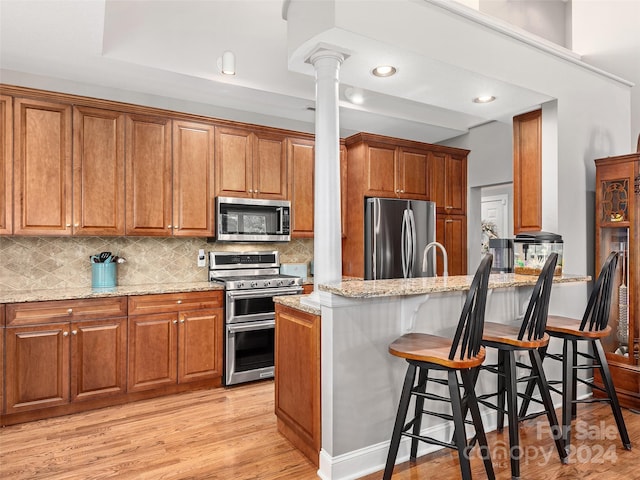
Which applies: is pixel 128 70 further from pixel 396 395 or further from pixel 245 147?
pixel 396 395

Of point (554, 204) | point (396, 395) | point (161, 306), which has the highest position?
point (554, 204)

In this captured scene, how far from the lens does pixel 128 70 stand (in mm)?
3307

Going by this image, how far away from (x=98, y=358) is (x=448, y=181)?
4189mm

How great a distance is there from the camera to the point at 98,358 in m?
3.10

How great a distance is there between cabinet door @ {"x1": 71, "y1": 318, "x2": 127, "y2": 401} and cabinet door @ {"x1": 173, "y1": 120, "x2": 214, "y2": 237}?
39.5 inches

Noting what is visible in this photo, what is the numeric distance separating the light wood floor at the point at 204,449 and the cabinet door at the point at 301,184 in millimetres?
1878

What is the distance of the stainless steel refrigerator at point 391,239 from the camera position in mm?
4387

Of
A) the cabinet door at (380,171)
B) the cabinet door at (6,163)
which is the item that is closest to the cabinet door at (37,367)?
the cabinet door at (6,163)

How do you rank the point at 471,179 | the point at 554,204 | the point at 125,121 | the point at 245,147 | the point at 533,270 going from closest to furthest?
the point at 533,270 → the point at 554,204 → the point at 125,121 → the point at 245,147 → the point at 471,179

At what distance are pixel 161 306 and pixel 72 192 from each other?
3.77ft

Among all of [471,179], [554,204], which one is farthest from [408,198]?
[554,204]

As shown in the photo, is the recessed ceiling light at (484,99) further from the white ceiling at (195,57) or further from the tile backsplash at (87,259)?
the tile backsplash at (87,259)

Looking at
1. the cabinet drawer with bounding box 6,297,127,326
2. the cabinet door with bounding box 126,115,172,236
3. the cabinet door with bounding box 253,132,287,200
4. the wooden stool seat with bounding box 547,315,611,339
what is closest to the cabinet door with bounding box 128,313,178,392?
the cabinet drawer with bounding box 6,297,127,326

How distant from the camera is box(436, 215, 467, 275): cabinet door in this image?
5.02 metres
